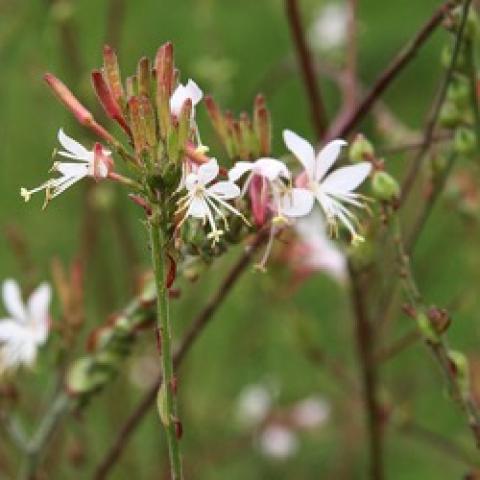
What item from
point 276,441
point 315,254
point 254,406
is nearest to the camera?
point 315,254

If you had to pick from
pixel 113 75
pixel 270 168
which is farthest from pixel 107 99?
pixel 270 168

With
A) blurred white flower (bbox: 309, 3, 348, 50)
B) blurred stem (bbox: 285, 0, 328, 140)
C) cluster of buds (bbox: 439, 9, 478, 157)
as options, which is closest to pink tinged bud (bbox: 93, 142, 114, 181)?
cluster of buds (bbox: 439, 9, 478, 157)

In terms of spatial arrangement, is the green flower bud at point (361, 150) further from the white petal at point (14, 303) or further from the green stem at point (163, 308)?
the white petal at point (14, 303)

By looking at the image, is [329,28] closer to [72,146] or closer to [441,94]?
[441,94]

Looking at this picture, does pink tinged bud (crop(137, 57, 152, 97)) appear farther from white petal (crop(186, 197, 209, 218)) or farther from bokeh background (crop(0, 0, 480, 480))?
bokeh background (crop(0, 0, 480, 480))

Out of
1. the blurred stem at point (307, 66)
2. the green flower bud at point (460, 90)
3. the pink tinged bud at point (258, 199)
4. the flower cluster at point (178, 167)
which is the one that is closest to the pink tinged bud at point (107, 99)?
the flower cluster at point (178, 167)

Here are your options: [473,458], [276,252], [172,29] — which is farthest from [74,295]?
[172,29]
